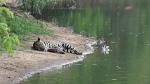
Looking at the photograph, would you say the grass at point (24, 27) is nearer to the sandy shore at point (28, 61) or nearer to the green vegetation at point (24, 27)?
the green vegetation at point (24, 27)

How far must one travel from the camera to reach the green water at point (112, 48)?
22938mm

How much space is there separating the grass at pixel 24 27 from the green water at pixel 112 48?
4194 millimetres

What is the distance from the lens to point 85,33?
3925cm

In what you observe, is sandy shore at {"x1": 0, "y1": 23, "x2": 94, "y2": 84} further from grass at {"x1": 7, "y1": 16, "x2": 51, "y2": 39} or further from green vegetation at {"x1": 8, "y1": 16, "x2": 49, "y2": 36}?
green vegetation at {"x1": 8, "y1": 16, "x2": 49, "y2": 36}

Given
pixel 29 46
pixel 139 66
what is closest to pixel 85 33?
pixel 29 46

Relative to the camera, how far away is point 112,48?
32.4 metres

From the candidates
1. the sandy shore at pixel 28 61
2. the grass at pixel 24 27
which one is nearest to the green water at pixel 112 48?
the sandy shore at pixel 28 61

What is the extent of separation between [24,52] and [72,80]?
5797mm

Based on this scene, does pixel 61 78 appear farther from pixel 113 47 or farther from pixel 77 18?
pixel 77 18

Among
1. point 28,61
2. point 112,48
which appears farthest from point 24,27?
point 28,61

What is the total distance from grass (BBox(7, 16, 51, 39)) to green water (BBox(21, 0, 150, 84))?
13.8 ft

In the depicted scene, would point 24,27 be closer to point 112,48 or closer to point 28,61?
point 112,48

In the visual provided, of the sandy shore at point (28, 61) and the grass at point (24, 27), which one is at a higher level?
the grass at point (24, 27)

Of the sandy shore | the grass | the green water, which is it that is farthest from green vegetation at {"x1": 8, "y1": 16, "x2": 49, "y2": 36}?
the green water
